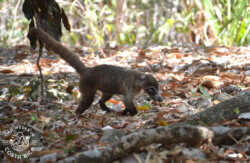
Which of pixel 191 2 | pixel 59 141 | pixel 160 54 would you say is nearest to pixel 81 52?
pixel 160 54

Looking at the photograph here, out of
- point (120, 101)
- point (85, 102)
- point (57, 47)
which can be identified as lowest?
point (120, 101)

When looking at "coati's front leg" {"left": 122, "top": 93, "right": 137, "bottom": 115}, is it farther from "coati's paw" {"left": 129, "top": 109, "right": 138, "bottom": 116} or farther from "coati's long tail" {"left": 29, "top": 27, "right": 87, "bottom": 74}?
"coati's long tail" {"left": 29, "top": 27, "right": 87, "bottom": 74}

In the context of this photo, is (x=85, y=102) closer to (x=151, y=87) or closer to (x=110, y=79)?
(x=110, y=79)

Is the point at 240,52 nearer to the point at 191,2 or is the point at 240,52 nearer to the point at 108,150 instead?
the point at 191,2

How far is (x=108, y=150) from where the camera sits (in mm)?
2084

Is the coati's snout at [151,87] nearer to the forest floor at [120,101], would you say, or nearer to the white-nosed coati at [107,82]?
the white-nosed coati at [107,82]

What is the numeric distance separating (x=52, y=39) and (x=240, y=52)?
4351 millimetres

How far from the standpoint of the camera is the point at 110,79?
4.48 meters

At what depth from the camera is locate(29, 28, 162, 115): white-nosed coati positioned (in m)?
4.27

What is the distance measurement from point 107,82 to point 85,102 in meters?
0.47
